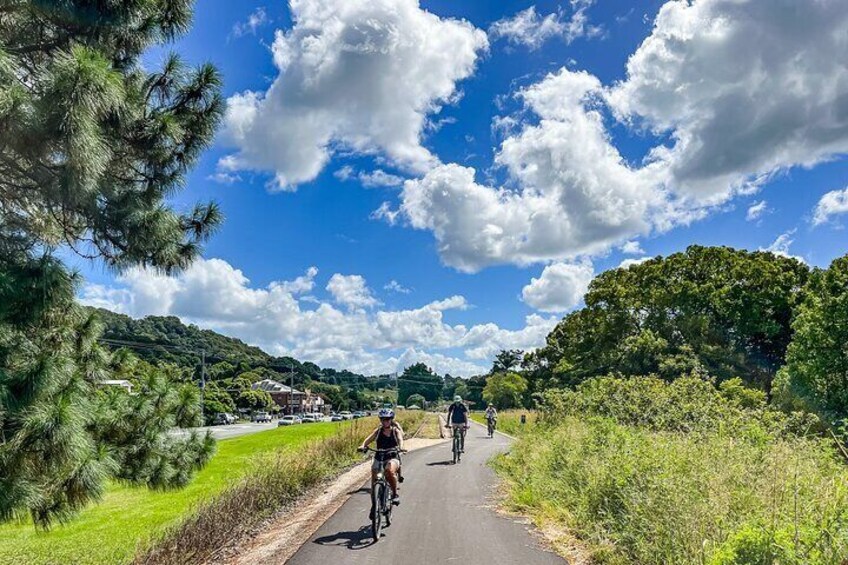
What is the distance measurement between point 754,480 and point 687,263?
39.1m

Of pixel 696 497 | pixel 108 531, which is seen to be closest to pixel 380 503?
pixel 696 497

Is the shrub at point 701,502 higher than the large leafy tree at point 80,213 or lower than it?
lower

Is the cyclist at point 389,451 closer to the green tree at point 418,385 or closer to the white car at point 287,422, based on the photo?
the white car at point 287,422

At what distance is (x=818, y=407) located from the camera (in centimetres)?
2653

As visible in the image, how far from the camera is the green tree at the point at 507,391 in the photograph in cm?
8525

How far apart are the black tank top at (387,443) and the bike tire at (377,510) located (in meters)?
0.67

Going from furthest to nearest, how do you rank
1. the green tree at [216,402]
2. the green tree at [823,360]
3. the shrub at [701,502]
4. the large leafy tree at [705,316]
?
1. the green tree at [216,402]
2. the large leafy tree at [705,316]
3. the green tree at [823,360]
4. the shrub at [701,502]

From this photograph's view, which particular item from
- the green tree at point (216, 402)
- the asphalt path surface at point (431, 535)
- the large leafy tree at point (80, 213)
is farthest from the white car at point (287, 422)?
the large leafy tree at point (80, 213)

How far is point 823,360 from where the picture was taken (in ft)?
86.4

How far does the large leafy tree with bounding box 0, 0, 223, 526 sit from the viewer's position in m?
4.32

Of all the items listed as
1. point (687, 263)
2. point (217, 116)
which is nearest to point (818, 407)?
point (687, 263)

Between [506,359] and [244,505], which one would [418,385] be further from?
[244,505]

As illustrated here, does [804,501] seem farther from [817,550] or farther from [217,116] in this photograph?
[217,116]

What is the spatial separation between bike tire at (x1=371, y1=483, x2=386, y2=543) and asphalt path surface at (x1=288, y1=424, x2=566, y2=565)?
0.41ft
